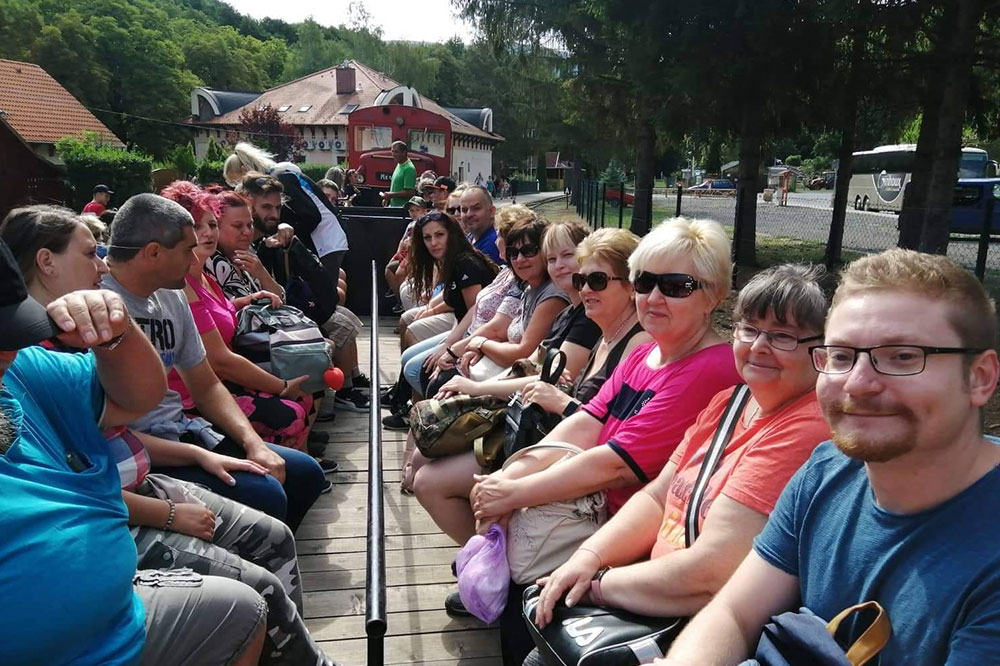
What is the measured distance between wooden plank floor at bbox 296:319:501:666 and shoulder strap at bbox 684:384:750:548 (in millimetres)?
1184

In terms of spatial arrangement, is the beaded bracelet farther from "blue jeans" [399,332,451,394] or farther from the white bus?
the white bus

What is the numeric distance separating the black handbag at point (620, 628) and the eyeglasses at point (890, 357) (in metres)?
0.59

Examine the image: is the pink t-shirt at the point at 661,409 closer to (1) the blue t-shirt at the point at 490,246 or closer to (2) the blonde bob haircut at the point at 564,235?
(2) the blonde bob haircut at the point at 564,235

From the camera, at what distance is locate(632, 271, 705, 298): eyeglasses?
237 cm

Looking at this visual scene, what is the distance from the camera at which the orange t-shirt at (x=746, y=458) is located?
1.74 metres

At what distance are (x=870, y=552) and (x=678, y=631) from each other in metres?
0.59

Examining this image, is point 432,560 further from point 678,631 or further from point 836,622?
point 836,622

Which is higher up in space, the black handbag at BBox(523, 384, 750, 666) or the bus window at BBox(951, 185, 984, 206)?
the bus window at BBox(951, 185, 984, 206)

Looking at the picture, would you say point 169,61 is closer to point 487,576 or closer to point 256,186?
point 256,186

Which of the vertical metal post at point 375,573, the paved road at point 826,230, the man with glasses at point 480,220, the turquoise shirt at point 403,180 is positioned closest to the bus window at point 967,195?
the paved road at point 826,230

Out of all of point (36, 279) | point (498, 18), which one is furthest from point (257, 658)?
point (498, 18)

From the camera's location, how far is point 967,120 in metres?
9.46

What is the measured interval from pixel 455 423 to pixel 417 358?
1853 millimetres

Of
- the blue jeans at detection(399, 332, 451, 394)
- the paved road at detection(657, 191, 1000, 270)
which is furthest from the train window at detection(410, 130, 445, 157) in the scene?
the blue jeans at detection(399, 332, 451, 394)
